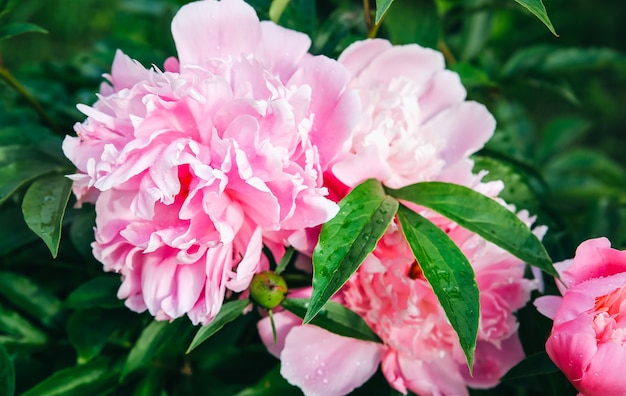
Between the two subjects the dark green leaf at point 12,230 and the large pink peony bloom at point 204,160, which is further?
the dark green leaf at point 12,230

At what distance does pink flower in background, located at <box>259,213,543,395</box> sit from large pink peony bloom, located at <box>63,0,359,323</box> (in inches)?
4.0

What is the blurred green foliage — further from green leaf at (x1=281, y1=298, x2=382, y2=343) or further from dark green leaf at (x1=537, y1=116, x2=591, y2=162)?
dark green leaf at (x1=537, y1=116, x2=591, y2=162)

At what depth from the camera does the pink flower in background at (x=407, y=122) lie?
701 mm

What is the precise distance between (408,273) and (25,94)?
52 cm

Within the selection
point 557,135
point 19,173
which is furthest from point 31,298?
point 557,135

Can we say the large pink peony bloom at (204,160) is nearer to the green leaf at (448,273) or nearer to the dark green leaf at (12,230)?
the green leaf at (448,273)

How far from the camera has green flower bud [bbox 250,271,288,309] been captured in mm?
695

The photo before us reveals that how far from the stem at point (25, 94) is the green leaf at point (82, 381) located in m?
0.32

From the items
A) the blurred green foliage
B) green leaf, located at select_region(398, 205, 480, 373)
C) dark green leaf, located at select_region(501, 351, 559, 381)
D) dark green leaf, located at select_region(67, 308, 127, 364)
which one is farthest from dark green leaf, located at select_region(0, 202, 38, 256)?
dark green leaf, located at select_region(501, 351, 559, 381)

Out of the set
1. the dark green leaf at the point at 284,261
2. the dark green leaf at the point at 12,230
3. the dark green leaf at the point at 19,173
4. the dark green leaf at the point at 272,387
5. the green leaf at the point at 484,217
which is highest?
the green leaf at the point at 484,217

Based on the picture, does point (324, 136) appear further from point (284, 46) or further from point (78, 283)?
point (78, 283)

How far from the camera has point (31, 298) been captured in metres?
0.86

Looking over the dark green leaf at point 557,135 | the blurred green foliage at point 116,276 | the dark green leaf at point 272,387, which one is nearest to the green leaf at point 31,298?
the blurred green foliage at point 116,276

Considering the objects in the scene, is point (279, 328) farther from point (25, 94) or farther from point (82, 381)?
point (25, 94)
